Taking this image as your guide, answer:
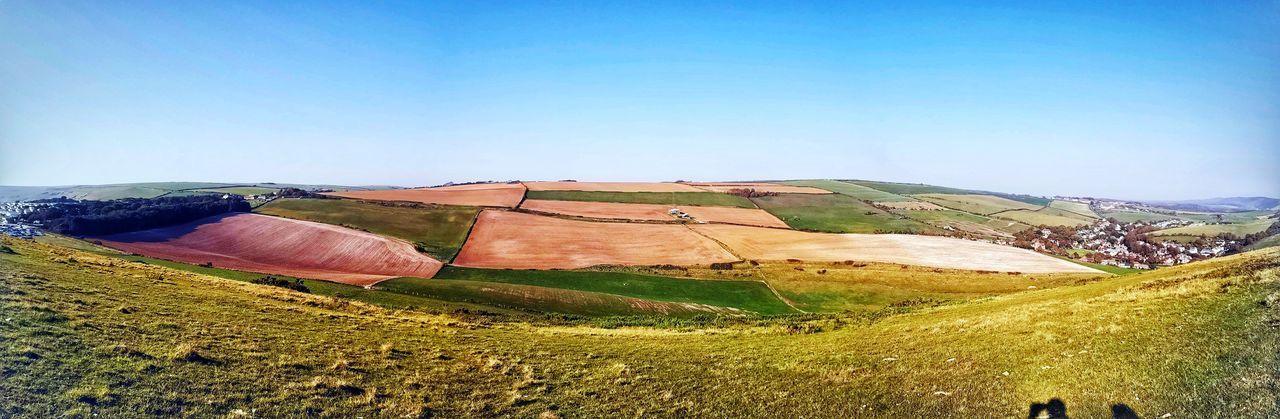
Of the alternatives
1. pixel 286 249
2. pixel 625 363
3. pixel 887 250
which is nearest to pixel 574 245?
pixel 286 249

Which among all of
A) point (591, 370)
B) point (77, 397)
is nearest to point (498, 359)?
point (591, 370)

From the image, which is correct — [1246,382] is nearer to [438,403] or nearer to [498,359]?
[438,403]

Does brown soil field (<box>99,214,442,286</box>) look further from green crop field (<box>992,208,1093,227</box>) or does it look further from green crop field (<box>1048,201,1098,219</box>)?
green crop field (<box>1048,201,1098,219</box>)

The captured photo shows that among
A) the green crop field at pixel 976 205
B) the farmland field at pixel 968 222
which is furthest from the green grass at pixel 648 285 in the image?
the green crop field at pixel 976 205

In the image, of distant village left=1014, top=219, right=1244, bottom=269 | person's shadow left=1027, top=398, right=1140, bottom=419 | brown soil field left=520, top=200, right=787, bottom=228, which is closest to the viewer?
person's shadow left=1027, top=398, right=1140, bottom=419

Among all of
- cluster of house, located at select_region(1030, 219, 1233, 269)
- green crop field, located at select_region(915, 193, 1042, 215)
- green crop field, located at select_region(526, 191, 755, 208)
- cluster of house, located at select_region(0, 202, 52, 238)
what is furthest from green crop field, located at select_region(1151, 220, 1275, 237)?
cluster of house, located at select_region(0, 202, 52, 238)

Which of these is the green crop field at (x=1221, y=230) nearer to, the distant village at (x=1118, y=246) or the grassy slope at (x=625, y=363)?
the distant village at (x=1118, y=246)
